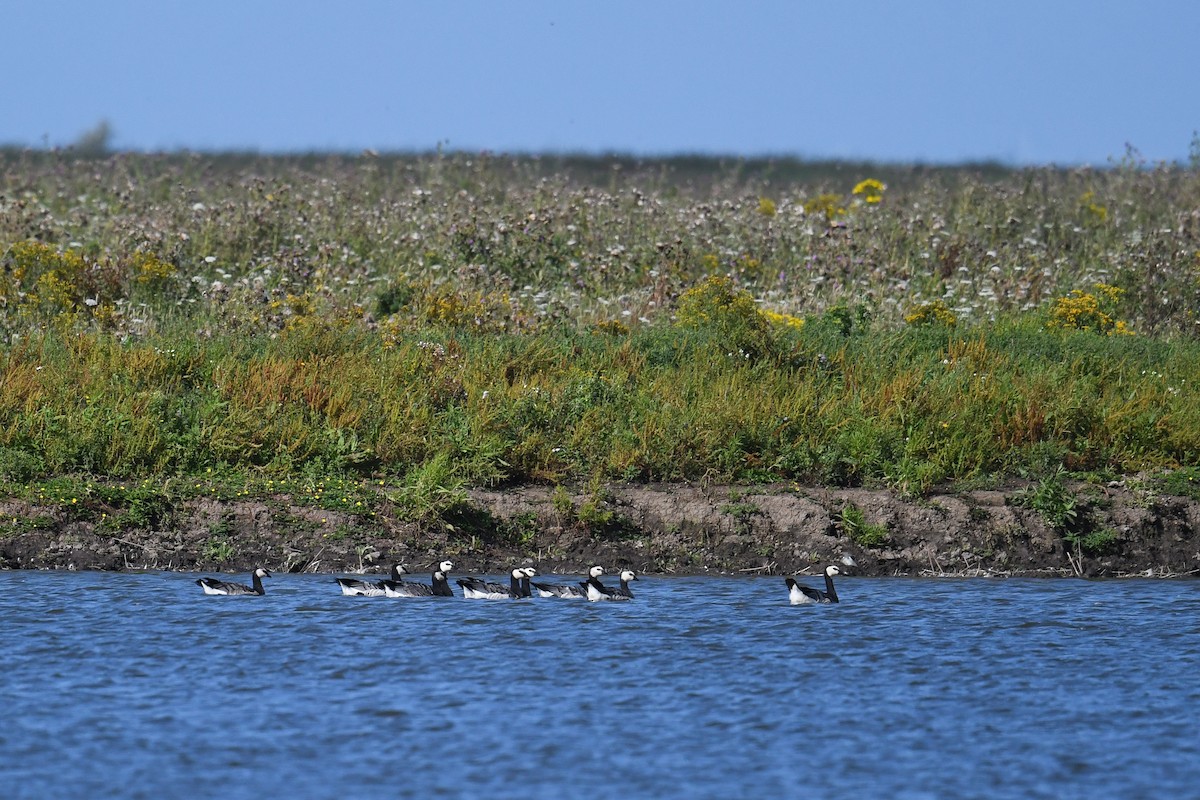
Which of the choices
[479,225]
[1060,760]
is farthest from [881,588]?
[479,225]

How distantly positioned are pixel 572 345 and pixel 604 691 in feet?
26.5

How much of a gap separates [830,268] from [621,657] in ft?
42.4

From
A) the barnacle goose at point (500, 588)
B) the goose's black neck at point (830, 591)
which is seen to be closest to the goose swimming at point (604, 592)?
the barnacle goose at point (500, 588)

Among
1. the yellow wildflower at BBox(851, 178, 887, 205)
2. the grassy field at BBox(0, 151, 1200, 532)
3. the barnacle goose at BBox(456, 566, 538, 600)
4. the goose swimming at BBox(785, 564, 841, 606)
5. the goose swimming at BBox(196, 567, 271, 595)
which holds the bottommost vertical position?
the goose swimming at BBox(196, 567, 271, 595)

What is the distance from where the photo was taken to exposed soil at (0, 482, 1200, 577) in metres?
14.0

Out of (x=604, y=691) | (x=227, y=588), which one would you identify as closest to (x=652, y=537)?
(x=227, y=588)

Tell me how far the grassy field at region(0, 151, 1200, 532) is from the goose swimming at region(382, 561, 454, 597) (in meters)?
1.35

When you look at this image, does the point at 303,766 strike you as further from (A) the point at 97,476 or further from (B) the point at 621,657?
(A) the point at 97,476

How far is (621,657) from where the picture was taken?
10922 mm

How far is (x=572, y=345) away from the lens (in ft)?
58.2

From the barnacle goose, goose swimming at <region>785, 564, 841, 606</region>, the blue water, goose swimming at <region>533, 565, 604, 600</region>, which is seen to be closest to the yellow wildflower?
the blue water

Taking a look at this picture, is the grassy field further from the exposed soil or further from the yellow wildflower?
the yellow wildflower

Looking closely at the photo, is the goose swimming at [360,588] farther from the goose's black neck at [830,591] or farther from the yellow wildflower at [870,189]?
the yellow wildflower at [870,189]

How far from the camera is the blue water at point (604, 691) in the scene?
27.2ft
